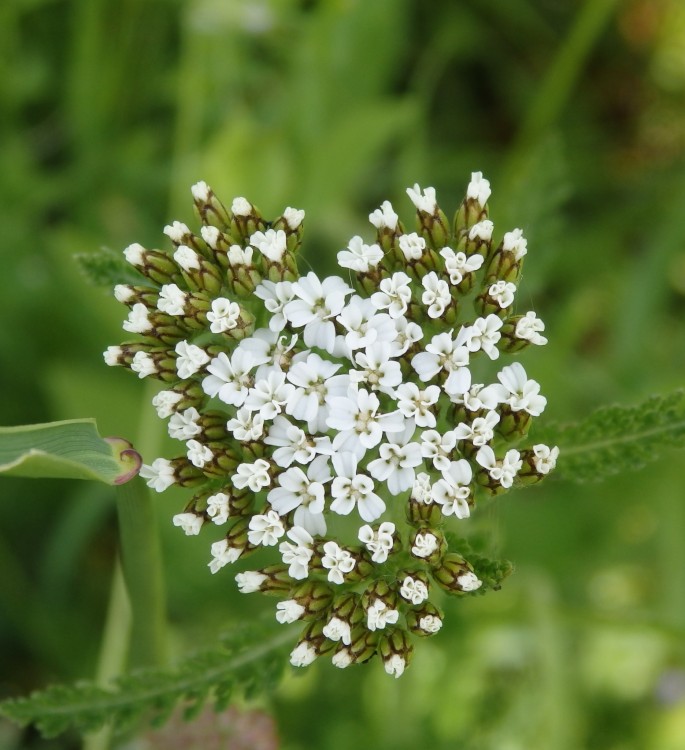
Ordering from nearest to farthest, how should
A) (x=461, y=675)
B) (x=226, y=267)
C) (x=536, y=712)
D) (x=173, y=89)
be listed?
(x=226, y=267), (x=536, y=712), (x=461, y=675), (x=173, y=89)

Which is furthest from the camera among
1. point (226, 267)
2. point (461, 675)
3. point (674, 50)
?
point (674, 50)

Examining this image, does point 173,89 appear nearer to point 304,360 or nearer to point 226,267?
point 226,267

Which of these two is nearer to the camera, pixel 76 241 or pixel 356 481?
pixel 356 481

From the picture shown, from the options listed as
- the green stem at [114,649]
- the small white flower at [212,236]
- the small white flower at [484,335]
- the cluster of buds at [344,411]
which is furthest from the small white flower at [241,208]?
the green stem at [114,649]

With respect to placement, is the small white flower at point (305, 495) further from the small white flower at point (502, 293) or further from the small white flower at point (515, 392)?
the small white flower at point (502, 293)

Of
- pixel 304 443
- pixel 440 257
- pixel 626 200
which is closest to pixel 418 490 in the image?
pixel 304 443

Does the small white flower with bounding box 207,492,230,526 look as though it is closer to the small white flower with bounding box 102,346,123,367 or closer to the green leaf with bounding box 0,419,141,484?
the green leaf with bounding box 0,419,141,484

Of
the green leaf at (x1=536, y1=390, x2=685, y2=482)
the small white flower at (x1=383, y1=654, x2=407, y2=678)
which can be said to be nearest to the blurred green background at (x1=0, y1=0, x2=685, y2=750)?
the green leaf at (x1=536, y1=390, x2=685, y2=482)

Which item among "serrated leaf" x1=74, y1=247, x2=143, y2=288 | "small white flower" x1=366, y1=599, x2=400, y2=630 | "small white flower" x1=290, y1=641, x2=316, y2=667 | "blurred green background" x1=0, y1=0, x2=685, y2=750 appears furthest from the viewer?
"blurred green background" x1=0, y1=0, x2=685, y2=750
